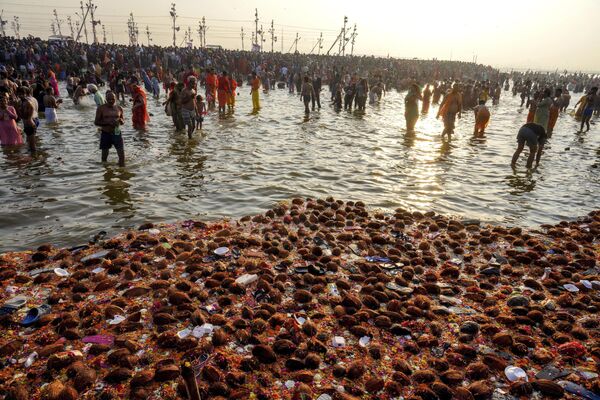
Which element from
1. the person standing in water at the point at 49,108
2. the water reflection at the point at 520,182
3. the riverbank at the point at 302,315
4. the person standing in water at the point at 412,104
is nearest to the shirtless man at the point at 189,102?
the person standing in water at the point at 49,108

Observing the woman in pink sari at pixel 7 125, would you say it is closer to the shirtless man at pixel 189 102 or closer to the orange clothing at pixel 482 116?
the shirtless man at pixel 189 102

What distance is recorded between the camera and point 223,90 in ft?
56.8

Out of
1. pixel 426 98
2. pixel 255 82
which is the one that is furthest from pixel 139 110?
pixel 426 98

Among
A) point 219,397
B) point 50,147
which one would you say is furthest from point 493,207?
point 50,147

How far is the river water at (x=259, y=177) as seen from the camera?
7.02 metres

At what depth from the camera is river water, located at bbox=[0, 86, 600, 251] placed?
23.0ft

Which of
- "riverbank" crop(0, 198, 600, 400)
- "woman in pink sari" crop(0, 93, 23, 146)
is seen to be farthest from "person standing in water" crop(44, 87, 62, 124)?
"riverbank" crop(0, 198, 600, 400)

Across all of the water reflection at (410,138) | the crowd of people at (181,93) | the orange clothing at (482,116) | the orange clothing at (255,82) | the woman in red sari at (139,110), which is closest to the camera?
the crowd of people at (181,93)

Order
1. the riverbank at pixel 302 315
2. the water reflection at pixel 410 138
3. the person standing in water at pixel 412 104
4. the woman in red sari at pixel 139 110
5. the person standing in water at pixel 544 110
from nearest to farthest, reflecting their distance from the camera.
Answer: the riverbank at pixel 302 315, the person standing in water at pixel 544 110, the woman in red sari at pixel 139 110, the water reflection at pixel 410 138, the person standing in water at pixel 412 104

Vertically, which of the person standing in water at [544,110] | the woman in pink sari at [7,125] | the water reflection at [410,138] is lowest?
the water reflection at [410,138]

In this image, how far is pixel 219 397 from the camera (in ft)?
9.63

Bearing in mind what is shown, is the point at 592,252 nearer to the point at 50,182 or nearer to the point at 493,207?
the point at 493,207

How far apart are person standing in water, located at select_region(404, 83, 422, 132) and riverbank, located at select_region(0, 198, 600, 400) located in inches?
350

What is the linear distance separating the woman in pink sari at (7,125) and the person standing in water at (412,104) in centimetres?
1232
